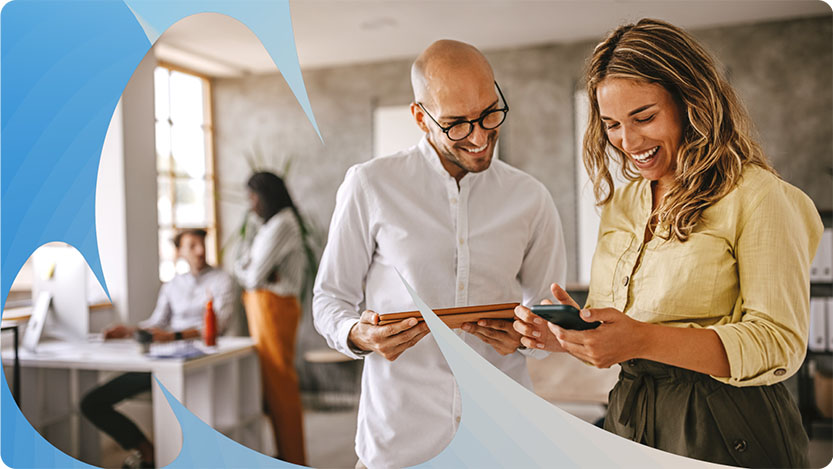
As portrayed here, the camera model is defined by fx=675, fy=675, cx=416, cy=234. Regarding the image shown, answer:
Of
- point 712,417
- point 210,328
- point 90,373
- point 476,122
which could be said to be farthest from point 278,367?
point 712,417

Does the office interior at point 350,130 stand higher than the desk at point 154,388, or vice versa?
the office interior at point 350,130

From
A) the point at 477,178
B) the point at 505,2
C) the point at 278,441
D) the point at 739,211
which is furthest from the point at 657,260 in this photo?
the point at 278,441

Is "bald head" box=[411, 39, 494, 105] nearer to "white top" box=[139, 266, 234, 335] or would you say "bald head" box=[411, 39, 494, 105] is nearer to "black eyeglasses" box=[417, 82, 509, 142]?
"black eyeglasses" box=[417, 82, 509, 142]

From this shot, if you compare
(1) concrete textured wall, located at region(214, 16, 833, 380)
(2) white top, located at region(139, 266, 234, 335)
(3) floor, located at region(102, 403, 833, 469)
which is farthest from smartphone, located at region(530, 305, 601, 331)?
(1) concrete textured wall, located at region(214, 16, 833, 380)

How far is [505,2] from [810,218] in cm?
210

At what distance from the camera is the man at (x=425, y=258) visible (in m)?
1.29

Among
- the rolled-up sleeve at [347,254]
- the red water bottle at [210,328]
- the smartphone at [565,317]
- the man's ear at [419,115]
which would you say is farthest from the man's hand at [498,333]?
→ the red water bottle at [210,328]

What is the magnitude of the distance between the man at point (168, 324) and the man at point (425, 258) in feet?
5.94

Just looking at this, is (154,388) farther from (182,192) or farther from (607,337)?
(607,337)

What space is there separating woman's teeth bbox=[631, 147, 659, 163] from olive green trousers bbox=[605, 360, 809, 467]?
12.9 inches

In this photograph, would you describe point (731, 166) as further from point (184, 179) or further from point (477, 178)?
point (184, 179)

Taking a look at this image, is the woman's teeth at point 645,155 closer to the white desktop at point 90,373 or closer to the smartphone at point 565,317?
the smartphone at point 565,317

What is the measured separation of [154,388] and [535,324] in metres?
2.31

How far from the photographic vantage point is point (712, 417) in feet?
3.48
